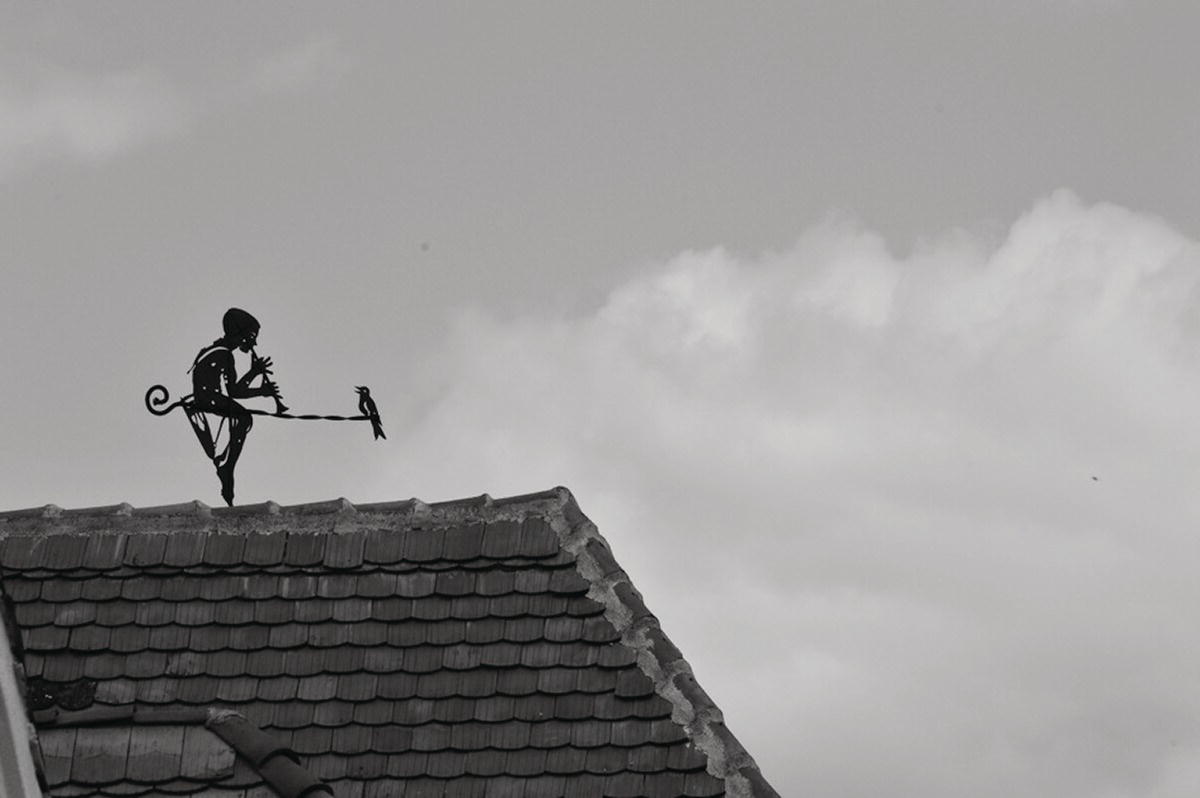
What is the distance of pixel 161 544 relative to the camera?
33.4ft

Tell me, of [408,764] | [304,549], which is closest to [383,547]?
[304,549]

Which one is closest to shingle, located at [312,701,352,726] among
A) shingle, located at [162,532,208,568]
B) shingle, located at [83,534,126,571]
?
shingle, located at [162,532,208,568]

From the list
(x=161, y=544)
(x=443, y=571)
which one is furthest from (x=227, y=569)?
(x=443, y=571)

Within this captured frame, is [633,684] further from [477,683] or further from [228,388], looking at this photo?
[228,388]

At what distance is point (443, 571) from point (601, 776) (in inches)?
58.2

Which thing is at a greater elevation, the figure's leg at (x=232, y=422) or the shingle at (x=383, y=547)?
the figure's leg at (x=232, y=422)

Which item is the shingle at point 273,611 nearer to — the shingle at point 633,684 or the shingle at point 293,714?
the shingle at point 293,714

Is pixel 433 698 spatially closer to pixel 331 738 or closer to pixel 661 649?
pixel 331 738

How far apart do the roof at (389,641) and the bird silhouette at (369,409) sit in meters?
1.07

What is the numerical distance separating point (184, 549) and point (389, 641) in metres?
1.29

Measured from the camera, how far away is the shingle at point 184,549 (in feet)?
33.0

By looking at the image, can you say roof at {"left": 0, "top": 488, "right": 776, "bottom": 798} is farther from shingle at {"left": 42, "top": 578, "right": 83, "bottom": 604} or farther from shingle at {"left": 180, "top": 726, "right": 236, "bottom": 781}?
shingle at {"left": 180, "top": 726, "right": 236, "bottom": 781}

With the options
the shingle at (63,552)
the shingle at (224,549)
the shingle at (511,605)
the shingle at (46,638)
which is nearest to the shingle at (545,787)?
the shingle at (511,605)

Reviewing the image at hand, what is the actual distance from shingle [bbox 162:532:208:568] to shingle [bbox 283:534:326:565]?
443 millimetres
